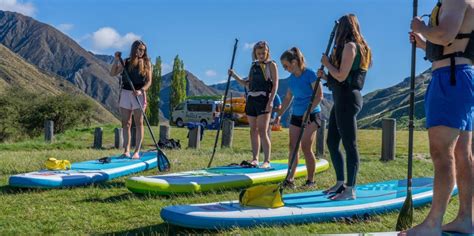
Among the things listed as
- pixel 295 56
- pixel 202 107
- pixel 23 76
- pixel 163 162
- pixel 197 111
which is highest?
pixel 23 76

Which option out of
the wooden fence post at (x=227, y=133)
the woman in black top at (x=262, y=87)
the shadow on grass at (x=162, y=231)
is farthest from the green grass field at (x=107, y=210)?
the wooden fence post at (x=227, y=133)

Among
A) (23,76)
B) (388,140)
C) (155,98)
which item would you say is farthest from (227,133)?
(23,76)

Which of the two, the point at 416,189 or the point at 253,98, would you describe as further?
the point at 253,98

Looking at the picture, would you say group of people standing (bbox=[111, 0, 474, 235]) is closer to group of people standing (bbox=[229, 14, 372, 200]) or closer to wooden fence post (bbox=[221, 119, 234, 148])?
group of people standing (bbox=[229, 14, 372, 200])

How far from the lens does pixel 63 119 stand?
31812 mm

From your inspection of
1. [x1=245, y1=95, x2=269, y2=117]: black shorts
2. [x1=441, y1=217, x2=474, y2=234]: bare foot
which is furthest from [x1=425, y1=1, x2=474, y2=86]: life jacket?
[x1=245, y1=95, x2=269, y2=117]: black shorts

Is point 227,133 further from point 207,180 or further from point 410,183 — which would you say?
point 410,183

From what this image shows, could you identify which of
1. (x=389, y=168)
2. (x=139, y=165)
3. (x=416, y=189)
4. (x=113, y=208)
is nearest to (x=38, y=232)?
(x=113, y=208)

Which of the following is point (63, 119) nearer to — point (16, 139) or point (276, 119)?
point (16, 139)

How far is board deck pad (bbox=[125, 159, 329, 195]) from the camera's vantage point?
20.9ft

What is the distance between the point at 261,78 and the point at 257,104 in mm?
425

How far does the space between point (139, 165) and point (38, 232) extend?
3.86 m

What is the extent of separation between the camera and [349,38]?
5.47 meters

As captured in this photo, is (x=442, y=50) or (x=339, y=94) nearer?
(x=442, y=50)
